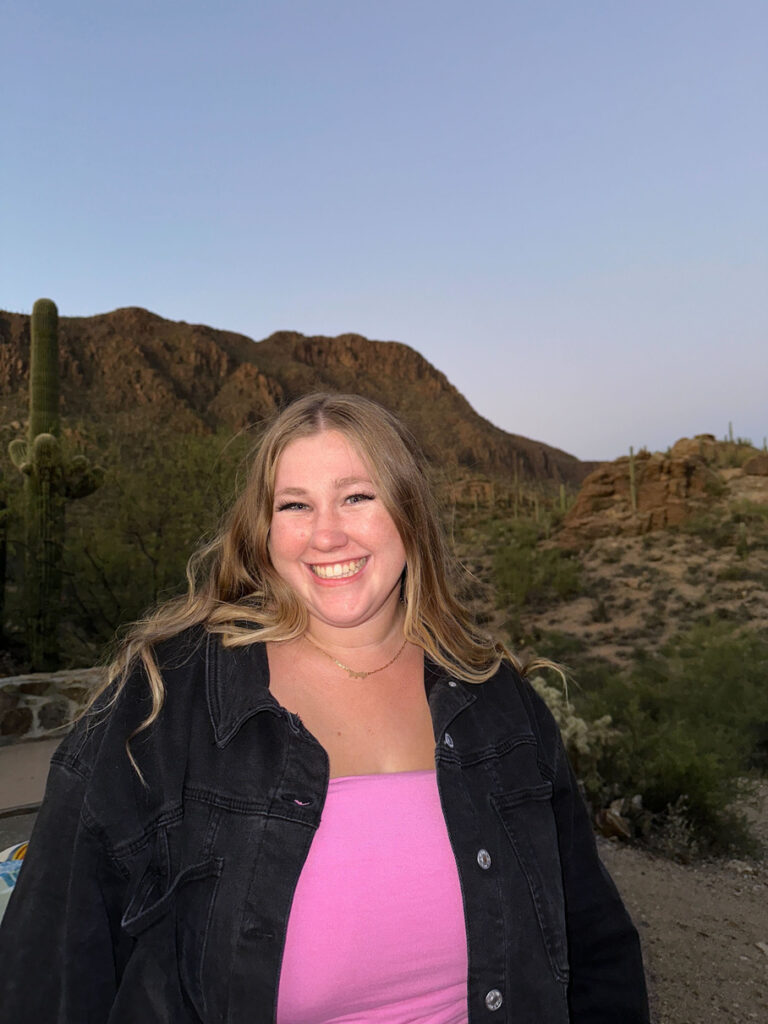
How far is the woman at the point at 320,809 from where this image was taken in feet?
4.22

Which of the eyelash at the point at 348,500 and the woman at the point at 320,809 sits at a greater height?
the eyelash at the point at 348,500

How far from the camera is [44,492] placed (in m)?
9.97

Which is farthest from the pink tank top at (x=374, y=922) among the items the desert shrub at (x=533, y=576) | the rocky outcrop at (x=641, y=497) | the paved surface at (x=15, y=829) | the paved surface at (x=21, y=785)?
the rocky outcrop at (x=641, y=497)

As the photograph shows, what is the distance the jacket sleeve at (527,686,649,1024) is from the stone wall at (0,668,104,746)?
223 inches

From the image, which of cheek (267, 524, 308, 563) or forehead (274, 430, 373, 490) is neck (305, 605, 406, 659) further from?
forehead (274, 430, 373, 490)

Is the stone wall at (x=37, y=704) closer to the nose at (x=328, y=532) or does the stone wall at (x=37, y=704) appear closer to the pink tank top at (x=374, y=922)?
the nose at (x=328, y=532)

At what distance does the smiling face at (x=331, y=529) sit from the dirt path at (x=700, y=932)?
Answer: 11.5ft

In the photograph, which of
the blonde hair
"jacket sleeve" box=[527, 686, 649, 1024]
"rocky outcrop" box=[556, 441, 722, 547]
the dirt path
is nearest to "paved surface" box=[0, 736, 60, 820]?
the blonde hair

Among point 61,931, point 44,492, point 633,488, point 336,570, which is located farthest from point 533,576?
point 61,931

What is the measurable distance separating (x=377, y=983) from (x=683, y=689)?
10.6 meters

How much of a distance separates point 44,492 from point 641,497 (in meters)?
19.9

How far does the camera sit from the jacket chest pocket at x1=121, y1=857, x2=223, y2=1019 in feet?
4.25

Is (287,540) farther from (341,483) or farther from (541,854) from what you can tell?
(541,854)

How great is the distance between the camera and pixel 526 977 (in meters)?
1.48
